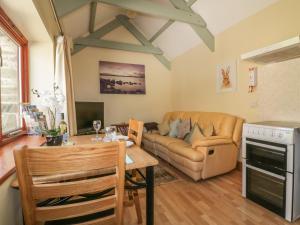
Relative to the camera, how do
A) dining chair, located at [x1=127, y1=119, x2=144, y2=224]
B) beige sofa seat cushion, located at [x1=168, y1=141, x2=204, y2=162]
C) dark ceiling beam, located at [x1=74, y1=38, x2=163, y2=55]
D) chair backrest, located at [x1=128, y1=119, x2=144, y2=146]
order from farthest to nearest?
dark ceiling beam, located at [x1=74, y1=38, x2=163, y2=55], beige sofa seat cushion, located at [x1=168, y1=141, x2=204, y2=162], chair backrest, located at [x1=128, y1=119, x2=144, y2=146], dining chair, located at [x1=127, y1=119, x2=144, y2=224]

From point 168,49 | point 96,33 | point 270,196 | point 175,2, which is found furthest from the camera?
point 168,49

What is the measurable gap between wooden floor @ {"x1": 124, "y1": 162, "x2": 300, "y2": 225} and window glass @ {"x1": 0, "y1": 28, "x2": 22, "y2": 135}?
1554 mm

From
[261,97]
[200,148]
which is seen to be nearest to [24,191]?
[200,148]

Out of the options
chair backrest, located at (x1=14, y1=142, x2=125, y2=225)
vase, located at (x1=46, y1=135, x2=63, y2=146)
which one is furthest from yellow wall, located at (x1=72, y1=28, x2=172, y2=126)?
chair backrest, located at (x1=14, y1=142, x2=125, y2=225)

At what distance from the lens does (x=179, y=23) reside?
12.6 feet

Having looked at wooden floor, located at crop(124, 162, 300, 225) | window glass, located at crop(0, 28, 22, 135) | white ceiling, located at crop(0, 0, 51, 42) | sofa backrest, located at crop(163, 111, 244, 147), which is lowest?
wooden floor, located at crop(124, 162, 300, 225)

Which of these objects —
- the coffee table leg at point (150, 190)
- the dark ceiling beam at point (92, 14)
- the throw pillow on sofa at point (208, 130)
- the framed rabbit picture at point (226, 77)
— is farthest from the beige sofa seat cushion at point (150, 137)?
the dark ceiling beam at point (92, 14)

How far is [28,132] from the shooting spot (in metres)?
1.94

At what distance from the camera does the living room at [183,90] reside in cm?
169

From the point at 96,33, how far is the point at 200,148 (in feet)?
12.2

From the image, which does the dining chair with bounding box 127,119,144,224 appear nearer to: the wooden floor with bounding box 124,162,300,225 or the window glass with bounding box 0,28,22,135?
the wooden floor with bounding box 124,162,300,225

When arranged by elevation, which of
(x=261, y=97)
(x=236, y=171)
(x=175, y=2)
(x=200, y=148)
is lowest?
(x=236, y=171)

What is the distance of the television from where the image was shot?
3.81 metres

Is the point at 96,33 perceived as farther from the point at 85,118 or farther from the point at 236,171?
the point at 236,171
